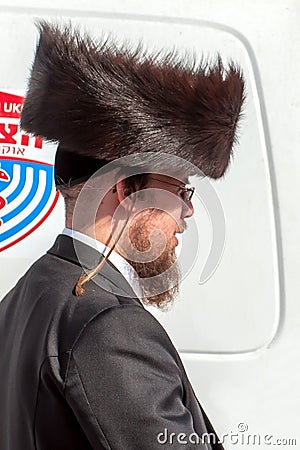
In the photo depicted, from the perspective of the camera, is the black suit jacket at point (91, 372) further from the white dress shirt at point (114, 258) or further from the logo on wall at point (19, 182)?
the logo on wall at point (19, 182)

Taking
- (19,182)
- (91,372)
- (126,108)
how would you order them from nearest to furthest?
(91,372), (126,108), (19,182)

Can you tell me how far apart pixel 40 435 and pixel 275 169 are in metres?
0.88

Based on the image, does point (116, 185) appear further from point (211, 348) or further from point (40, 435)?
point (211, 348)

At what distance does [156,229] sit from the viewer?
1392mm

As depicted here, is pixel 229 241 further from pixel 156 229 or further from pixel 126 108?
pixel 126 108


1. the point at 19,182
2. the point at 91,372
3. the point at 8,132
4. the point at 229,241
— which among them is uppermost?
the point at 8,132

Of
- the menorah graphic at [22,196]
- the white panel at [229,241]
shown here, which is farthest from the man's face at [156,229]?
the menorah graphic at [22,196]

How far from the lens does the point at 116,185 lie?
4.40 ft

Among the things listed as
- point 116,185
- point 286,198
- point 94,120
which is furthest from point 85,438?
point 286,198

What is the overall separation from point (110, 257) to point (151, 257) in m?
0.09

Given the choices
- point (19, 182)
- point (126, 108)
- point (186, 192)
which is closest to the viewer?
point (126, 108)

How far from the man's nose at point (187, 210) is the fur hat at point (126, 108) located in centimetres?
8

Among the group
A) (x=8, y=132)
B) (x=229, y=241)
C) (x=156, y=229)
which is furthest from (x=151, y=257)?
(x=8, y=132)
